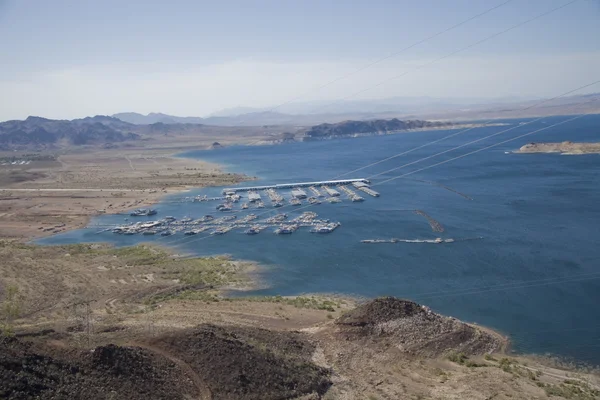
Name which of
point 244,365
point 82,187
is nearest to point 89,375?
point 244,365

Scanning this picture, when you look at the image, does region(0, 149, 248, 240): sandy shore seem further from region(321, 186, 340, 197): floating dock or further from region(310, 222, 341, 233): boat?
region(310, 222, 341, 233): boat

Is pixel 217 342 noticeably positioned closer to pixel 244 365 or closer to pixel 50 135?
pixel 244 365

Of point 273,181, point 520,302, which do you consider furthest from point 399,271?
point 273,181

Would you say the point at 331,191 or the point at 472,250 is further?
the point at 331,191

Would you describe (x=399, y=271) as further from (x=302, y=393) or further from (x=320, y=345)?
(x=302, y=393)

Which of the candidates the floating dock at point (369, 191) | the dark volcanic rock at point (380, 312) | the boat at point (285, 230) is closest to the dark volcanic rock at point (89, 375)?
the dark volcanic rock at point (380, 312)

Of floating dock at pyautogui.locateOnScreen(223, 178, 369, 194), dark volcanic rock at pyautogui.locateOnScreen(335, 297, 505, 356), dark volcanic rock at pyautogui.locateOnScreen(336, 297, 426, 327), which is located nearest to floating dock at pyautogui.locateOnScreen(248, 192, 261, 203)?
floating dock at pyautogui.locateOnScreen(223, 178, 369, 194)

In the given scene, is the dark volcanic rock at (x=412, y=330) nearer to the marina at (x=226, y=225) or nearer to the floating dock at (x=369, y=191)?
the marina at (x=226, y=225)
